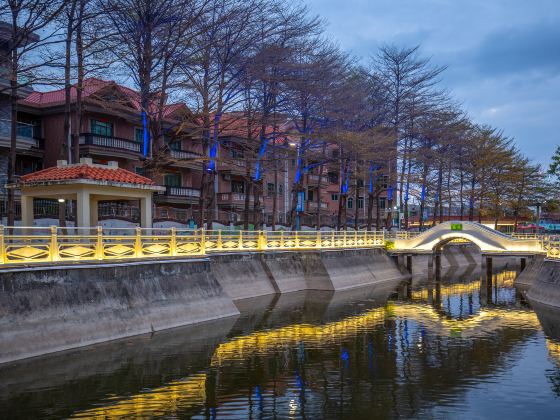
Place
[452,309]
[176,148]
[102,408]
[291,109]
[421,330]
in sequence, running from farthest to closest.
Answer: [176,148] < [291,109] < [452,309] < [421,330] < [102,408]

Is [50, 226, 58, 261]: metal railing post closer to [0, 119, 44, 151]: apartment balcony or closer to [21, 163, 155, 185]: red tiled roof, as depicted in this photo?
[21, 163, 155, 185]: red tiled roof

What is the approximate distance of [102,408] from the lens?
1373 cm

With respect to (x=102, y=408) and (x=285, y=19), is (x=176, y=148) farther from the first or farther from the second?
(x=102, y=408)

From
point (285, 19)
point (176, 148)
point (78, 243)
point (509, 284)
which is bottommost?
point (509, 284)

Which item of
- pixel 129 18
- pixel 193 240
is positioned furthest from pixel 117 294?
pixel 129 18

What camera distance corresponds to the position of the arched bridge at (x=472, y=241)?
39875 millimetres

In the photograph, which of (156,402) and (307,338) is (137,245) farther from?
(156,402)

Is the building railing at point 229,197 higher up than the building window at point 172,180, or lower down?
lower down

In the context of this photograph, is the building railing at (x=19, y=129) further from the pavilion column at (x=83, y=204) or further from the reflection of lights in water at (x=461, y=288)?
the reflection of lights in water at (x=461, y=288)

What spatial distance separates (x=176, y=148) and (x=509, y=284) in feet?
99.5

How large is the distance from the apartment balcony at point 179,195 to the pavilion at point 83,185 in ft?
71.9

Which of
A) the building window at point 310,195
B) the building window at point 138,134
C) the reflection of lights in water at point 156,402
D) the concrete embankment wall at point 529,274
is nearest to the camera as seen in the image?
the reflection of lights in water at point 156,402

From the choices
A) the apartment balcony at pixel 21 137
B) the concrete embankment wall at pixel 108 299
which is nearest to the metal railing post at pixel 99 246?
the concrete embankment wall at pixel 108 299

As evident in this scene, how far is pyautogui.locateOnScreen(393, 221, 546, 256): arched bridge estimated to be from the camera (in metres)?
39.9
